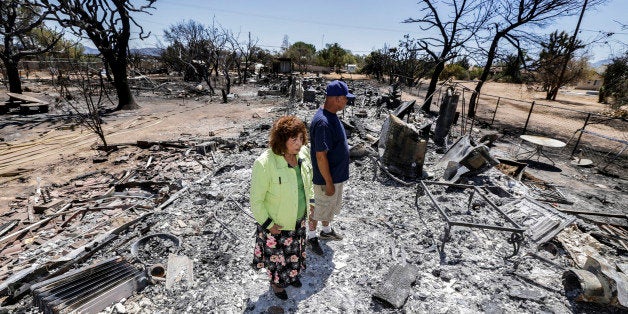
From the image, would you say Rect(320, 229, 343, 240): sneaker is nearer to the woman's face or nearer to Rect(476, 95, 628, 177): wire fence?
the woman's face

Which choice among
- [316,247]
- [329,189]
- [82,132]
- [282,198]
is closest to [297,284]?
[316,247]

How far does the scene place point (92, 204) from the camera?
18.2 feet

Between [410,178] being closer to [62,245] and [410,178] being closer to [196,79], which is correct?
[62,245]

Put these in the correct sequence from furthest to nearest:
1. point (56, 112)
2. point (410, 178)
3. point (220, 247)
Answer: point (56, 112) < point (410, 178) < point (220, 247)

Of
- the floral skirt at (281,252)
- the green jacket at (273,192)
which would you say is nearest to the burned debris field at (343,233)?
the floral skirt at (281,252)

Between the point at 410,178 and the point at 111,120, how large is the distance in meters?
13.8

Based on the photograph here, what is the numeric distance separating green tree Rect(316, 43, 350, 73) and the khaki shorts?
46.4m

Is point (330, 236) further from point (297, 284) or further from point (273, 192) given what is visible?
point (273, 192)

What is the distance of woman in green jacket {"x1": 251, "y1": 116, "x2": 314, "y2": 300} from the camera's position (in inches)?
94.1

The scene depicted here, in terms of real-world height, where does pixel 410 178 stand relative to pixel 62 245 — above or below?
above

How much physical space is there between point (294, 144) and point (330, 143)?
2.56 feet


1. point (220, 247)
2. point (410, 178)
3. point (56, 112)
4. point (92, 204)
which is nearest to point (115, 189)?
point (92, 204)

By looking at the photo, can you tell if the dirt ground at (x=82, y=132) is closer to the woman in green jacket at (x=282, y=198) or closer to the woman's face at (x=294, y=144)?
the woman in green jacket at (x=282, y=198)

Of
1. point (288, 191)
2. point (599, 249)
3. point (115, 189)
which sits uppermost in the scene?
point (288, 191)
